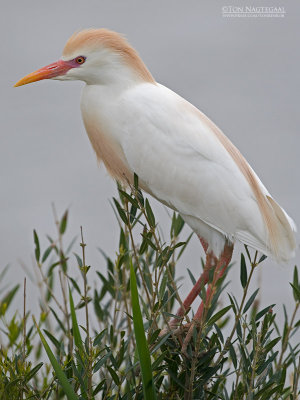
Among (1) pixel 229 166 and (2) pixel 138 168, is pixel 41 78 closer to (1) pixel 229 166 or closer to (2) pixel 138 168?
(2) pixel 138 168

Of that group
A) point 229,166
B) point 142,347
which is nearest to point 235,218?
point 229,166

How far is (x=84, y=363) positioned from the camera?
0.90 metres

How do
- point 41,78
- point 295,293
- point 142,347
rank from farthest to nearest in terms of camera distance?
point 41,78 → point 295,293 → point 142,347

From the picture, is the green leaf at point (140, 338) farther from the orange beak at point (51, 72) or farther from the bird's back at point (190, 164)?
the orange beak at point (51, 72)

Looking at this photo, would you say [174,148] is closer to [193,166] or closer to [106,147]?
[193,166]

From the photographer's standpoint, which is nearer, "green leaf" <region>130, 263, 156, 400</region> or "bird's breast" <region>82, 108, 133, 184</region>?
"green leaf" <region>130, 263, 156, 400</region>

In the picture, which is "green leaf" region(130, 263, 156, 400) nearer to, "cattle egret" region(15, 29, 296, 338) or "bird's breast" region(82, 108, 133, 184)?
"cattle egret" region(15, 29, 296, 338)

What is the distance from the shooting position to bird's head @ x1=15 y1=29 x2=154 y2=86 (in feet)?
4.03

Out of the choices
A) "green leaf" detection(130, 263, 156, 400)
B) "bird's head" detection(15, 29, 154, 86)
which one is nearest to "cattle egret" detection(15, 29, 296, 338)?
"bird's head" detection(15, 29, 154, 86)

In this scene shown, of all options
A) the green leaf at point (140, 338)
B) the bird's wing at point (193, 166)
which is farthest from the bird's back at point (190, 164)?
the green leaf at point (140, 338)

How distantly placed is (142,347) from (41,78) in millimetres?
598

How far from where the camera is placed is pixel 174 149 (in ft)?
4.16

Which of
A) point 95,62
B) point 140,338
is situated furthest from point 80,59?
point 140,338

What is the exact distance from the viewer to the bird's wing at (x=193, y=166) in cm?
125
